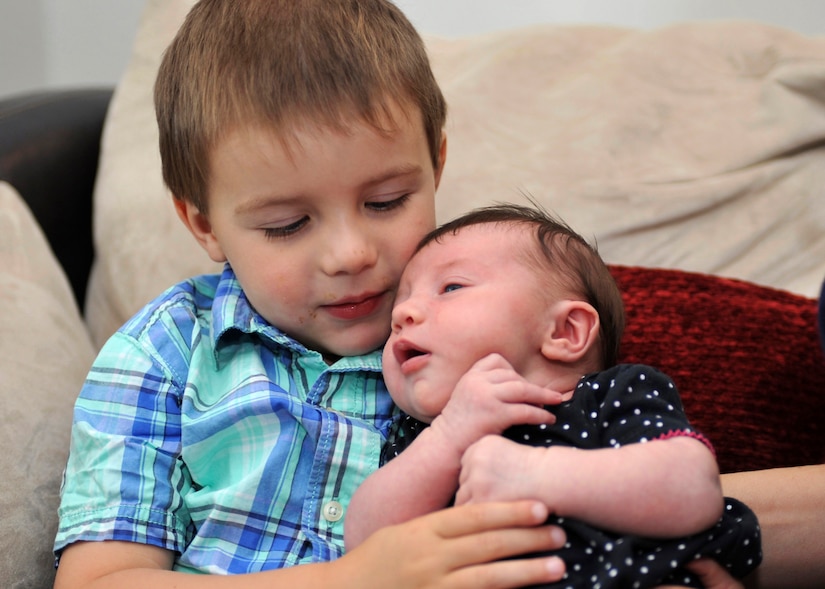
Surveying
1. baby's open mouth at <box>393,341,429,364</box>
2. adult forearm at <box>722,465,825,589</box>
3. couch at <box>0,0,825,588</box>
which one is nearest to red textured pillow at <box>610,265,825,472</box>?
couch at <box>0,0,825,588</box>

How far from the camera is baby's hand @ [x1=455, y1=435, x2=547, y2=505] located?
2.76 ft

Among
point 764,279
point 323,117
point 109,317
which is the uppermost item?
point 323,117

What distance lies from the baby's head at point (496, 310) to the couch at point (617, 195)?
28 cm

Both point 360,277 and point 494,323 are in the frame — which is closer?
point 494,323

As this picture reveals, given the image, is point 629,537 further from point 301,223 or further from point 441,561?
point 301,223

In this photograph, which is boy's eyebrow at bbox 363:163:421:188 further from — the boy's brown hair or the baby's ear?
the baby's ear

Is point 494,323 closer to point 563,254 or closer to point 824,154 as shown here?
point 563,254

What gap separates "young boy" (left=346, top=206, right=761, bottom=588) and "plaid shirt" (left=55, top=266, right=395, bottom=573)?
0.34 ft

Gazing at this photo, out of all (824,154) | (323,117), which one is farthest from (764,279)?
(323,117)

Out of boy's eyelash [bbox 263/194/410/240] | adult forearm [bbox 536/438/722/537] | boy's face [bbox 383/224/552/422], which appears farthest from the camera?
boy's eyelash [bbox 263/194/410/240]

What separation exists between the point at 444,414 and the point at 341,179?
31cm

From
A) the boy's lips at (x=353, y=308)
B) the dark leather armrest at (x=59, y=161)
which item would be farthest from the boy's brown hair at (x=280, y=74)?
the dark leather armrest at (x=59, y=161)

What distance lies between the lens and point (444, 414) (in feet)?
3.03

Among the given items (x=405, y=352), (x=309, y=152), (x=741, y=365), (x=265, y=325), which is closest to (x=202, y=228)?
(x=265, y=325)
